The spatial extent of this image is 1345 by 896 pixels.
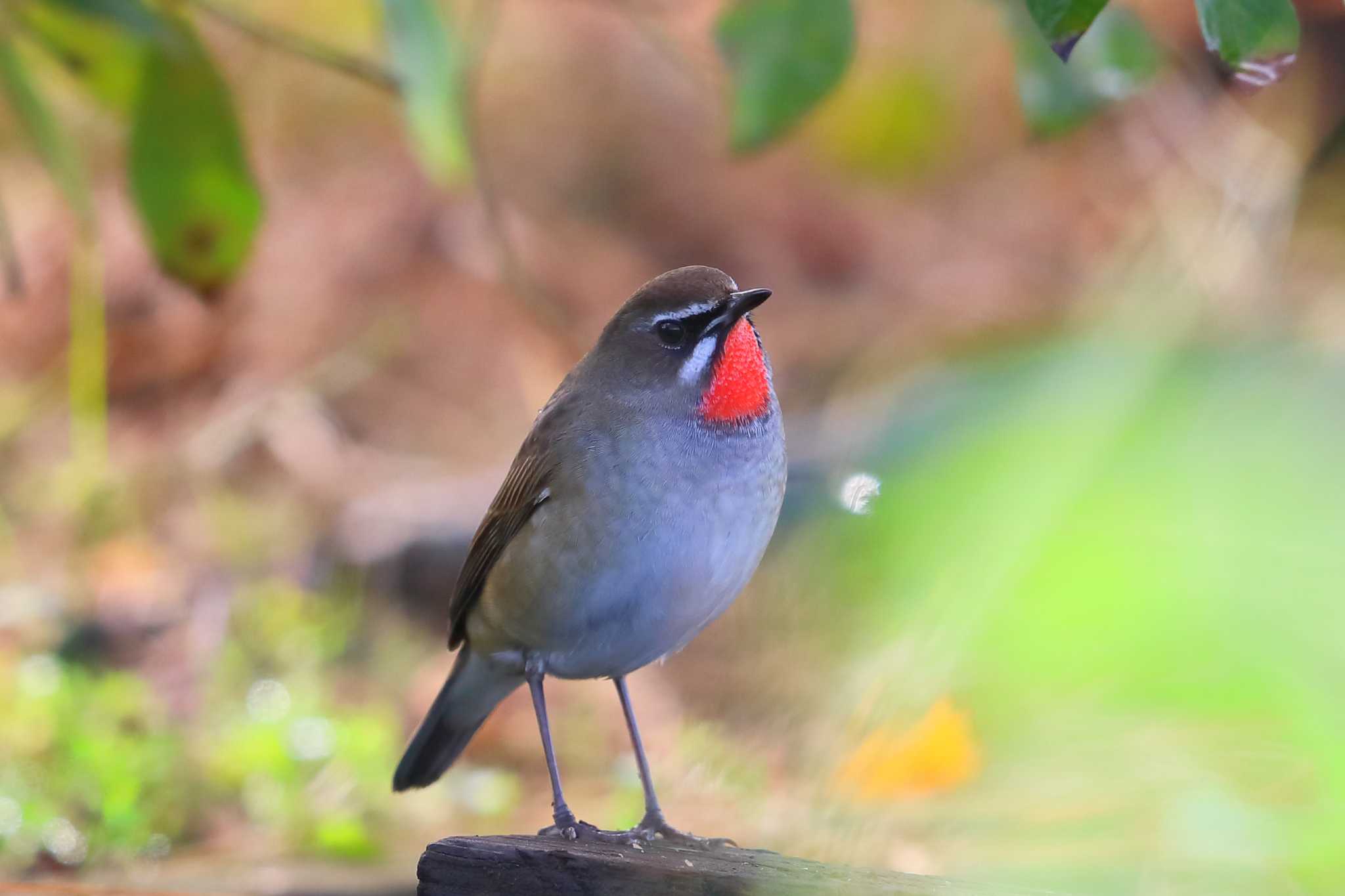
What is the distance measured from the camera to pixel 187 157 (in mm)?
2455

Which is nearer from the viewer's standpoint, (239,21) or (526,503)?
(526,503)

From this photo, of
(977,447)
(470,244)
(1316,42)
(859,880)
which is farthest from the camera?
(470,244)

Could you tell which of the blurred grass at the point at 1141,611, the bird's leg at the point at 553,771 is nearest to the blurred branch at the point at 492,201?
the bird's leg at the point at 553,771

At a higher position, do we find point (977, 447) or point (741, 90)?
point (741, 90)

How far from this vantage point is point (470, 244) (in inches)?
368

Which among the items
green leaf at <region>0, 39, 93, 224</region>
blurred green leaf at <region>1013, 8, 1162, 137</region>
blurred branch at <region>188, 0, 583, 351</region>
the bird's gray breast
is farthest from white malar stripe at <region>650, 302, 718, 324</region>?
green leaf at <region>0, 39, 93, 224</region>

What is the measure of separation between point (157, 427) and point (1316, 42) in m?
6.49

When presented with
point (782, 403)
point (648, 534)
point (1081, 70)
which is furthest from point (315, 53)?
point (782, 403)

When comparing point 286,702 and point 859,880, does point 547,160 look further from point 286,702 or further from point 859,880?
point 859,880

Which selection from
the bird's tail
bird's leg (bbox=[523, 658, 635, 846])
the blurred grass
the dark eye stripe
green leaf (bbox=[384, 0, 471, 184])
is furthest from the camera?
the bird's tail

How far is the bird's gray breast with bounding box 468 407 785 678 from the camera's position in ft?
8.34

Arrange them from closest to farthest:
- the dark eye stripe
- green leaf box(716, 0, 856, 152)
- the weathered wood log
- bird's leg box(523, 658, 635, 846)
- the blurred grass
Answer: the blurred grass, the weathered wood log, green leaf box(716, 0, 856, 152), bird's leg box(523, 658, 635, 846), the dark eye stripe

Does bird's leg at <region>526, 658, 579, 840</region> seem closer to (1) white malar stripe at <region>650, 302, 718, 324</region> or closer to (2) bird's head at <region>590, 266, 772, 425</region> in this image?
(2) bird's head at <region>590, 266, 772, 425</region>

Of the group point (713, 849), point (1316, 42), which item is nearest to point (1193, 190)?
point (1316, 42)
